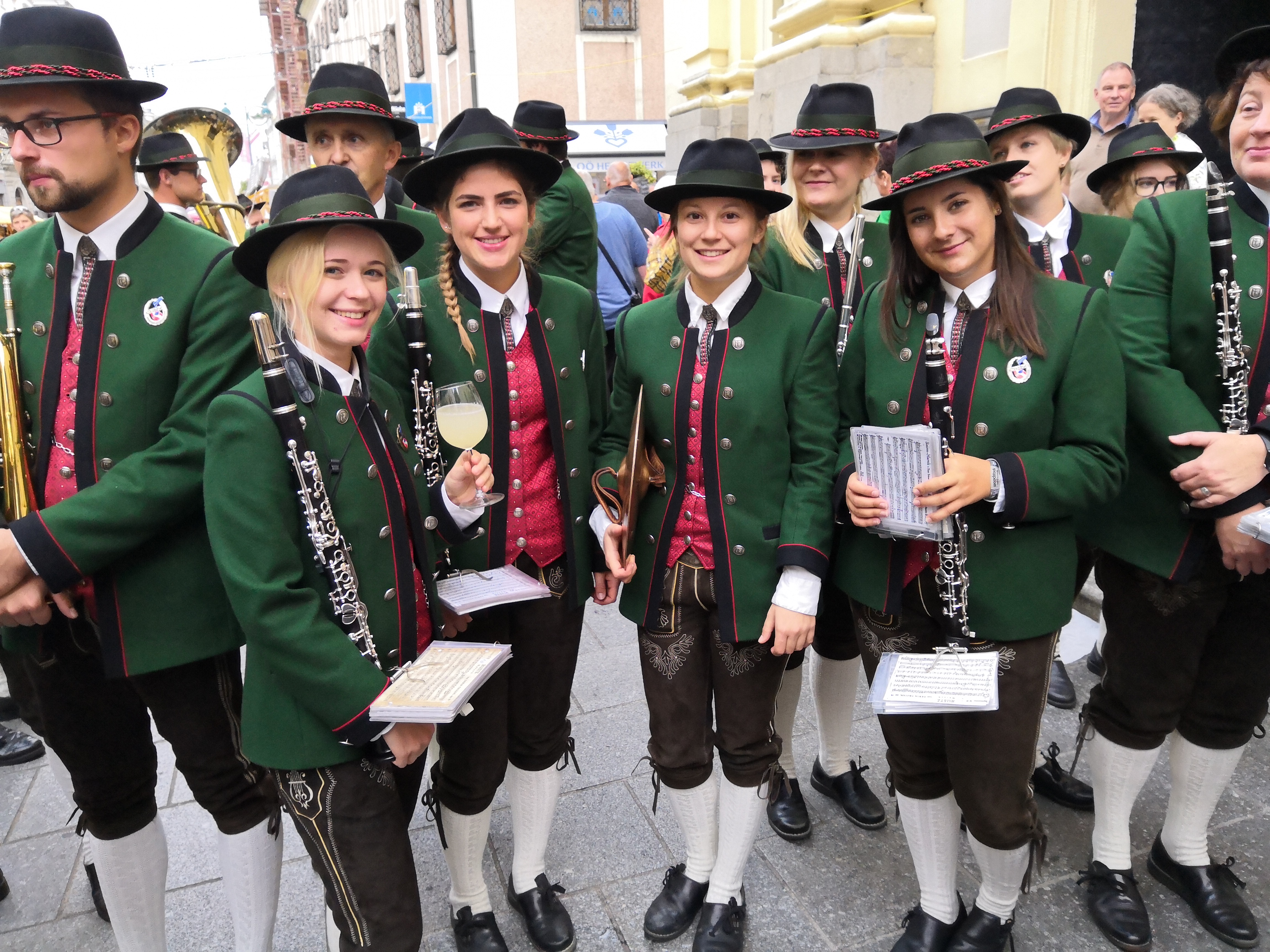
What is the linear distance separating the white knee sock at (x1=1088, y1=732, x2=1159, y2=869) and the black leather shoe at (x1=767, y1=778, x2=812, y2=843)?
98 cm

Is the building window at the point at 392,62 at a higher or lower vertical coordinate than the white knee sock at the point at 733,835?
higher

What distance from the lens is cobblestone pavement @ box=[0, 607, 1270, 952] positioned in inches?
116

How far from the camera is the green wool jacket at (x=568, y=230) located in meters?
4.70

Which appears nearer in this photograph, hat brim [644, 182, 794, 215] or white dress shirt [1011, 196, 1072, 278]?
hat brim [644, 182, 794, 215]

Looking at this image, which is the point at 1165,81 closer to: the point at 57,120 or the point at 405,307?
the point at 405,307

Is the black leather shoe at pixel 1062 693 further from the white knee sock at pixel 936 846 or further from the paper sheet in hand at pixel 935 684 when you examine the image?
the paper sheet in hand at pixel 935 684

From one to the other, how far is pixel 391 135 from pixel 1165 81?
6633mm

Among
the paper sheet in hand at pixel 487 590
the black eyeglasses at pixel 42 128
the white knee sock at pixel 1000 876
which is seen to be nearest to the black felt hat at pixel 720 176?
the paper sheet in hand at pixel 487 590

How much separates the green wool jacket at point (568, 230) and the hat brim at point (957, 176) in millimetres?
2352

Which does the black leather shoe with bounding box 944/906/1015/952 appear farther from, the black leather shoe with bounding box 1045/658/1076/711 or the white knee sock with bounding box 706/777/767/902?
the black leather shoe with bounding box 1045/658/1076/711

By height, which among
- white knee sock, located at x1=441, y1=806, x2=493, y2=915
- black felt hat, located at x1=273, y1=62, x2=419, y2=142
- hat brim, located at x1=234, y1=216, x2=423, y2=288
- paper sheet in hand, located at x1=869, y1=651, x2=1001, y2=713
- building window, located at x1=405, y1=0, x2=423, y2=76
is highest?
building window, located at x1=405, y1=0, x2=423, y2=76

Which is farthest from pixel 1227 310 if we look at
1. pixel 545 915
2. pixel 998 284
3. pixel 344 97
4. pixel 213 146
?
pixel 213 146

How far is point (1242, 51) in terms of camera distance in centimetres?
248

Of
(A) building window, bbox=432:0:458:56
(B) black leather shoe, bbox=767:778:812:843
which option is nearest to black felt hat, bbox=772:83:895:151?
(B) black leather shoe, bbox=767:778:812:843
